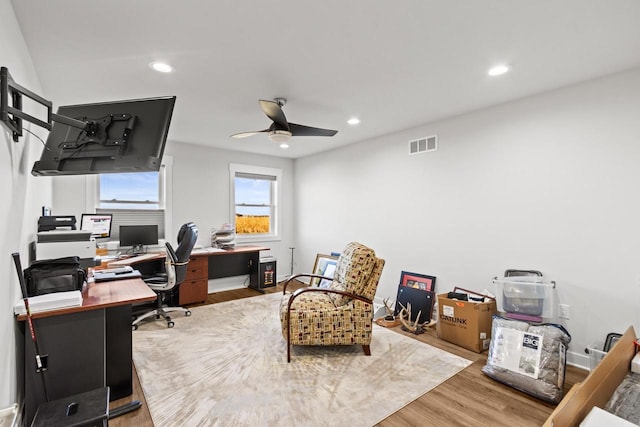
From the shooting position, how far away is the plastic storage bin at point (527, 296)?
2.81 metres

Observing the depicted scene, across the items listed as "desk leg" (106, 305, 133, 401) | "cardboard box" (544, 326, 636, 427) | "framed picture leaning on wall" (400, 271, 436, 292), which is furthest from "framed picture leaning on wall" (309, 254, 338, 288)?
"cardboard box" (544, 326, 636, 427)

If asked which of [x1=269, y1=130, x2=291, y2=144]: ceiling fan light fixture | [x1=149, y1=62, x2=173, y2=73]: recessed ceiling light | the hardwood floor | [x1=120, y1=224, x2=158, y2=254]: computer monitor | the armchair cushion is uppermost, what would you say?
[x1=149, y1=62, x2=173, y2=73]: recessed ceiling light

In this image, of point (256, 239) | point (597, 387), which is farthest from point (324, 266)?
point (597, 387)

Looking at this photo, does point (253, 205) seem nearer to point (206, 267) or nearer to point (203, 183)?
point (203, 183)

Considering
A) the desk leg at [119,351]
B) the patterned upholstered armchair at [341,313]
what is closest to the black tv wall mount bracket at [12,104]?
the desk leg at [119,351]

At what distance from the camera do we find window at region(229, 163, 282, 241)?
5633 mm

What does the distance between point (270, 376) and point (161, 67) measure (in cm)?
272

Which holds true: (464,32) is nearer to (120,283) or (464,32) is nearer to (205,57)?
(205,57)

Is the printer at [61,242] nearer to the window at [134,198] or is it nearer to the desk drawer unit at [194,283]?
the window at [134,198]

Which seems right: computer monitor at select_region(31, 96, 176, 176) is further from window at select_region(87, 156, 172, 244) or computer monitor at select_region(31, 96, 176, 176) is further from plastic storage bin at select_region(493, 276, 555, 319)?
plastic storage bin at select_region(493, 276, 555, 319)

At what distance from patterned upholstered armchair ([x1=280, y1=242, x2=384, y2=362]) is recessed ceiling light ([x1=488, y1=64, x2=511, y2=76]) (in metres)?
1.94

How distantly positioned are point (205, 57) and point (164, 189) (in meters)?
3.10

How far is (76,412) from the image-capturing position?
155cm

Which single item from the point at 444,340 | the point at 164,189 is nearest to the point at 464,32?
the point at 444,340
